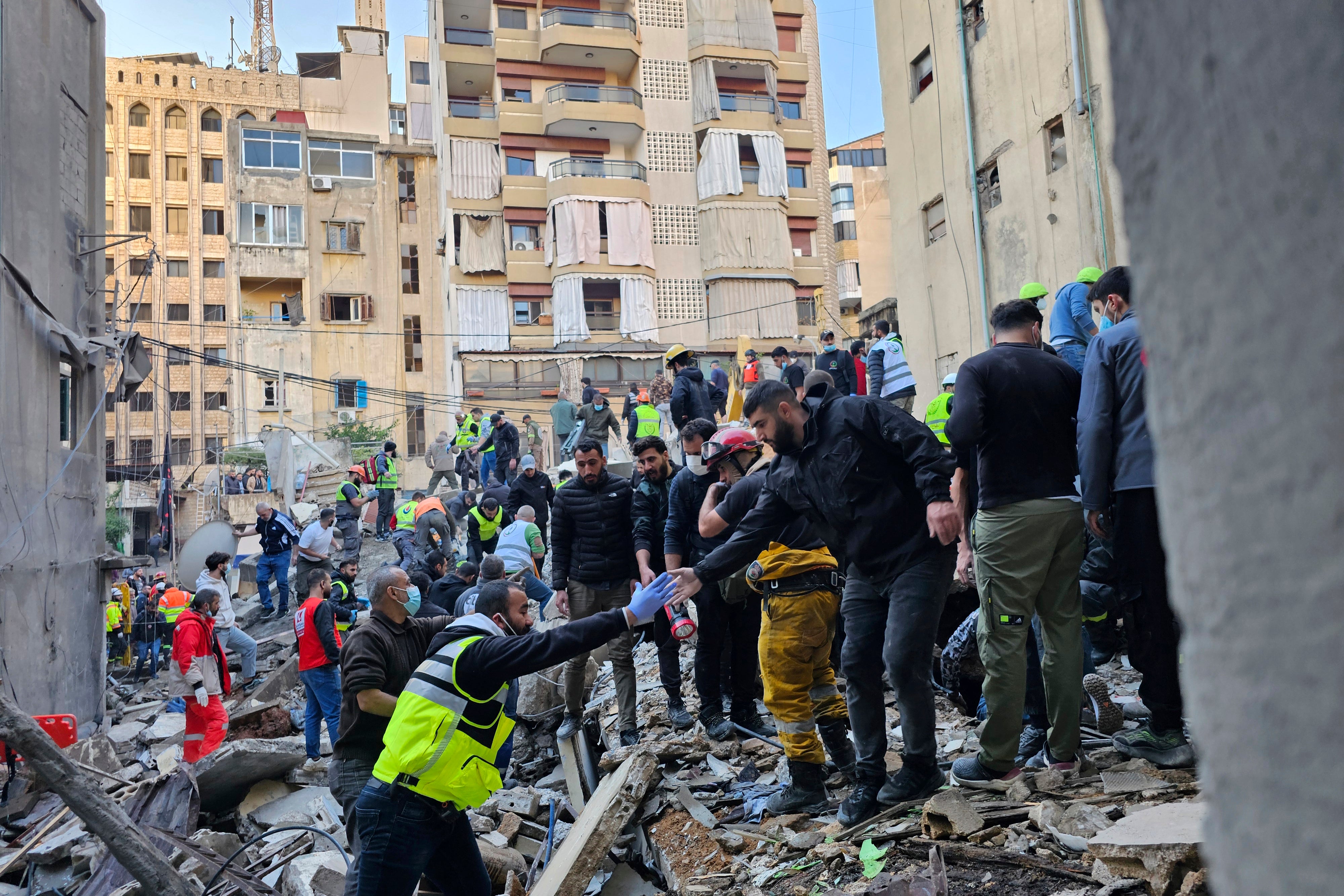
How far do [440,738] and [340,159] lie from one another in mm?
44650

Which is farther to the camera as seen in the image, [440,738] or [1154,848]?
[440,738]

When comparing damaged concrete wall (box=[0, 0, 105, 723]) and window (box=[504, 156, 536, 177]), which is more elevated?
window (box=[504, 156, 536, 177])

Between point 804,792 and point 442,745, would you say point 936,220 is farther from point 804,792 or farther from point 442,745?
point 442,745

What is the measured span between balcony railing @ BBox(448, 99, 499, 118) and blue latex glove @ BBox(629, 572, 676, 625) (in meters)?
38.6

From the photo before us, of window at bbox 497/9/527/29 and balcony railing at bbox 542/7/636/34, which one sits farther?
window at bbox 497/9/527/29

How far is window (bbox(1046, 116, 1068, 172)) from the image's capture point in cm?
1502

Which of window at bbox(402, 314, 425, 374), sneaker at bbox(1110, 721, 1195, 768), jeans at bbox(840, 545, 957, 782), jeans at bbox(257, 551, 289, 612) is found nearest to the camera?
sneaker at bbox(1110, 721, 1195, 768)

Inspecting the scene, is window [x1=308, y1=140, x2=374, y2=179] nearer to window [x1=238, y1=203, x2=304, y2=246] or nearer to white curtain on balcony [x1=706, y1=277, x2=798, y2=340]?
window [x1=238, y1=203, x2=304, y2=246]

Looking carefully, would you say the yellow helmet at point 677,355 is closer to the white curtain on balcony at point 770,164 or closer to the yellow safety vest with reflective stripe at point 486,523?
the yellow safety vest with reflective stripe at point 486,523

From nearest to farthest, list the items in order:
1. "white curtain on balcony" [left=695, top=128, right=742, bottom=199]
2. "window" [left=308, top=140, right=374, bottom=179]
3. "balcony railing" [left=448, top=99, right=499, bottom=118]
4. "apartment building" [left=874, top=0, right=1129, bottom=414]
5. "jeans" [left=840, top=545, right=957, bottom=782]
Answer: "jeans" [left=840, top=545, right=957, bottom=782]
"apartment building" [left=874, top=0, right=1129, bottom=414]
"white curtain on balcony" [left=695, top=128, right=742, bottom=199]
"balcony railing" [left=448, top=99, right=499, bottom=118]
"window" [left=308, top=140, right=374, bottom=179]

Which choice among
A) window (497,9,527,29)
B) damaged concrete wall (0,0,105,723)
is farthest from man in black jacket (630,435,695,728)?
window (497,9,527,29)

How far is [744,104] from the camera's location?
39688mm

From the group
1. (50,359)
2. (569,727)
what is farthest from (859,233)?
(569,727)

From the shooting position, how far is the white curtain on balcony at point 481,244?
1497 inches
